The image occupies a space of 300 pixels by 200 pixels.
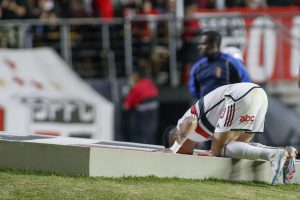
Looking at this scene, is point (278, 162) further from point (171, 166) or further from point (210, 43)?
point (210, 43)

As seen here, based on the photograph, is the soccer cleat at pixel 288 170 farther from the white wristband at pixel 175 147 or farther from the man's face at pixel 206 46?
the man's face at pixel 206 46

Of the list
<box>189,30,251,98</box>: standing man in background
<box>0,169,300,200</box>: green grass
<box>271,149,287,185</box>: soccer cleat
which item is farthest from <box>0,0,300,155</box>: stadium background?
<box>0,169,300,200</box>: green grass

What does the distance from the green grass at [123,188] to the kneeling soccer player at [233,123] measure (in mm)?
397

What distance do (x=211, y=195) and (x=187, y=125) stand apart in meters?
1.84

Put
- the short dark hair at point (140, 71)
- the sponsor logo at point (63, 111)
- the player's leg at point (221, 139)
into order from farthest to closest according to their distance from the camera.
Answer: the short dark hair at point (140, 71), the sponsor logo at point (63, 111), the player's leg at point (221, 139)

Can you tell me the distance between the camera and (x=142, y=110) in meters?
20.4

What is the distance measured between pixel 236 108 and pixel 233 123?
167 mm

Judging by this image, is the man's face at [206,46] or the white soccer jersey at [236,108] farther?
the man's face at [206,46]

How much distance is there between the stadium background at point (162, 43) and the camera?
19.6 metres

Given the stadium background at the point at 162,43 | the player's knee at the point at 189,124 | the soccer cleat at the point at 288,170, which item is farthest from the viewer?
the stadium background at the point at 162,43

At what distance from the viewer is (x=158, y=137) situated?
20.7 metres

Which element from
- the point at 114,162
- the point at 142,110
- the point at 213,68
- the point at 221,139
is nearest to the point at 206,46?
the point at 213,68

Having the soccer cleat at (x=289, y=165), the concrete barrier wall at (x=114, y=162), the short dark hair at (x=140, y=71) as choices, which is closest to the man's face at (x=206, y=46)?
the concrete barrier wall at (x=114, y=162)

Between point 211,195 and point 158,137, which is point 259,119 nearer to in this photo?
point 211,195
